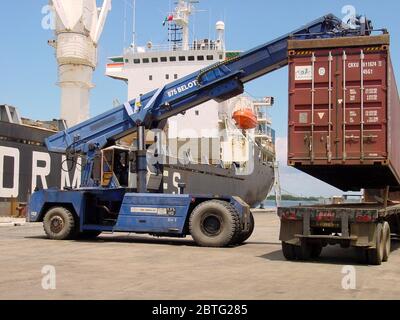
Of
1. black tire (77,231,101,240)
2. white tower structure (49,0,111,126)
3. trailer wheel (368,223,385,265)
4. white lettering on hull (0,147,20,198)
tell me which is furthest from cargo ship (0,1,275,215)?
trailer wheel (368,223,385,265)

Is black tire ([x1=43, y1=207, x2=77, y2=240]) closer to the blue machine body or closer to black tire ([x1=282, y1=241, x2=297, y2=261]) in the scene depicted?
the blue machine body

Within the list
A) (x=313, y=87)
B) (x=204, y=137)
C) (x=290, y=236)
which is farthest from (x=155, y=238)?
(x=204, y=137)

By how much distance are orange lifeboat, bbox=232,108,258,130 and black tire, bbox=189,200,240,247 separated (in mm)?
34785

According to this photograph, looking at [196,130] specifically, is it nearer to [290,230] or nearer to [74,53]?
[74,53]

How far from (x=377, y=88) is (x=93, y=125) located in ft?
30.4

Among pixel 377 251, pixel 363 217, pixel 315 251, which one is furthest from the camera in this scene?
pixel 315 251

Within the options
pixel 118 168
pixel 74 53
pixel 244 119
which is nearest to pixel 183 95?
pixel 118 168

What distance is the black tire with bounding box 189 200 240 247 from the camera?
14336mm

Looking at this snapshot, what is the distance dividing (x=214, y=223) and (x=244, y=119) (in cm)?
3499

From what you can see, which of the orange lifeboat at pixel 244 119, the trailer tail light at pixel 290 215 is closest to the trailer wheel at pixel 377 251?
the trailer tail light at pixel 290 215

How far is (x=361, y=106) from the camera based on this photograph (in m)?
11.0

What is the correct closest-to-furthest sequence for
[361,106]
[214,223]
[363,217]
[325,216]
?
[363,217]
[325,216]
[361,106]
[214,223]

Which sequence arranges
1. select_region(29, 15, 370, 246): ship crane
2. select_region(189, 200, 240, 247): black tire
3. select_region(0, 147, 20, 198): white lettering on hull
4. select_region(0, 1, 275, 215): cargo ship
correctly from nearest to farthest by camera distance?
select_region(189, 200, 240, 247): black tire → select_region(29, 15, 370, 246): ship crane → select_region(0, 147, 20, 198): white lettering on hull → select_region(0, 1, 275, 215): cargo ship
